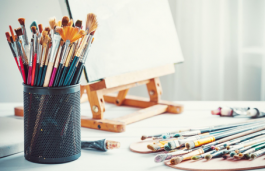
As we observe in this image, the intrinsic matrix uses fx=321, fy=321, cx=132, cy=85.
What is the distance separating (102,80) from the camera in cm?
86

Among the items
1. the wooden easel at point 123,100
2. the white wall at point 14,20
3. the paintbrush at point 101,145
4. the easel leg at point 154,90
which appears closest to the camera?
the paintbrush at point 101,145

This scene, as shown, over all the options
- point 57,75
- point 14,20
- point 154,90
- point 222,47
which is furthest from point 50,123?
point 222,47

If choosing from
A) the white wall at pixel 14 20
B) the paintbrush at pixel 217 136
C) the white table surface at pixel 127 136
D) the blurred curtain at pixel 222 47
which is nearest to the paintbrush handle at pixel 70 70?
the white table surface at pixel 127 136

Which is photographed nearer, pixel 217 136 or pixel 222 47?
pixel 217 136

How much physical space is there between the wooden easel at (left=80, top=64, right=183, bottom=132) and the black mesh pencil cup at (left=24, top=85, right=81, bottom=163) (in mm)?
237

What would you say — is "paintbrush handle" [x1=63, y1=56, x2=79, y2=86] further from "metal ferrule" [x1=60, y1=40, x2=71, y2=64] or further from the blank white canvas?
the blank white canvas

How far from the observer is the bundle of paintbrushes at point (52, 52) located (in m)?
0.55

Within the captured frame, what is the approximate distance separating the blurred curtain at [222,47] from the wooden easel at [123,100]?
0.60 metres

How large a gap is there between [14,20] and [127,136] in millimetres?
1026

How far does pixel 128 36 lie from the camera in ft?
3.17

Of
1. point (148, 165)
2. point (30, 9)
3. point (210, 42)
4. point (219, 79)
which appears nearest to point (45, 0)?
point (30, 9)

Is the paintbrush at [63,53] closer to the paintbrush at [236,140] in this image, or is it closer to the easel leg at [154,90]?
the paintbrush at [236,140]

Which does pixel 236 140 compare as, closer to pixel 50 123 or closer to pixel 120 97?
pixel 50 123

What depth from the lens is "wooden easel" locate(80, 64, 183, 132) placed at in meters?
0.85
